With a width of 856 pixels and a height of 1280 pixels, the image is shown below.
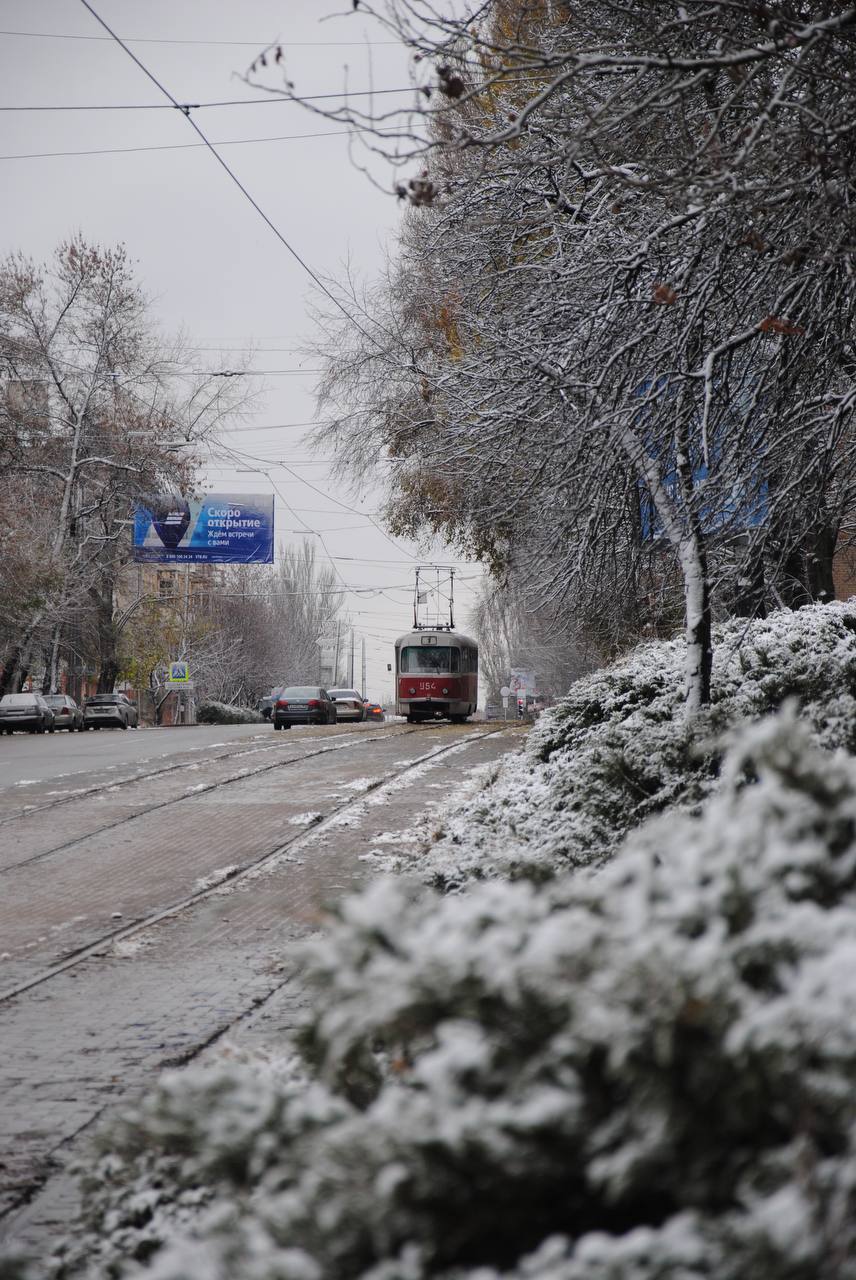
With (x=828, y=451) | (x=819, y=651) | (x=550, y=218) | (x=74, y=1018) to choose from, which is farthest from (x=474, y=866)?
(x=550, y=218)

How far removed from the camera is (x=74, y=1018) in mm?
6516

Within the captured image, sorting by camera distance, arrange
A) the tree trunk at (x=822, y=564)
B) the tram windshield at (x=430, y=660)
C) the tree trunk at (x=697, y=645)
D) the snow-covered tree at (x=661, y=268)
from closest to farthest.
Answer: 1. the snow-covered tree at (x=661, y=268)
2. the tree trunk at (x=697, y=645)
3. the tree trunk at (x=822, y=564)
4. the tram windshield at (x=430, y=660)

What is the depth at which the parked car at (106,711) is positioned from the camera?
168ft

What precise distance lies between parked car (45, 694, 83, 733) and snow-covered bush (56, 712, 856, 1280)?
4585cm

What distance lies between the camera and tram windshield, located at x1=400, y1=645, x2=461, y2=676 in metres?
40.8

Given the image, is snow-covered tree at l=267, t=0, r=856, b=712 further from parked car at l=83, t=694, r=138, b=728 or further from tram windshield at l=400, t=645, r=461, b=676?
parked car at l=83, t=694, r=138, b=728

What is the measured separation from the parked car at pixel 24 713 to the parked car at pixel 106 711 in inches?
243

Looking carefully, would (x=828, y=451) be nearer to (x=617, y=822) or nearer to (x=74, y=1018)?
(x=617, y=822)

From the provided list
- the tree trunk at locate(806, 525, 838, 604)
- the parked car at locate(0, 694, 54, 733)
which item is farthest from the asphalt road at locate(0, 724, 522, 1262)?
the parked car at locate(0, 694, 54, 733)

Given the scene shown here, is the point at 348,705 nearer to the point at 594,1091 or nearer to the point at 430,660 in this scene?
the point at 430,660

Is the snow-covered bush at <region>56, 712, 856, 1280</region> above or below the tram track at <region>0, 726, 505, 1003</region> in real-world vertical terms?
above

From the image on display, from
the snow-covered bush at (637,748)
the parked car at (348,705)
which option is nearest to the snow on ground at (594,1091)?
the snow-covered bush at (637,748)

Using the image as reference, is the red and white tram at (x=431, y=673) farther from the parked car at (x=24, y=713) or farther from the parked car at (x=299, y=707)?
the parked car at (x=24, y=713)

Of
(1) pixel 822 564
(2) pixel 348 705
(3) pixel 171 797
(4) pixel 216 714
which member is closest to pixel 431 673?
(2) pixel 348 705
